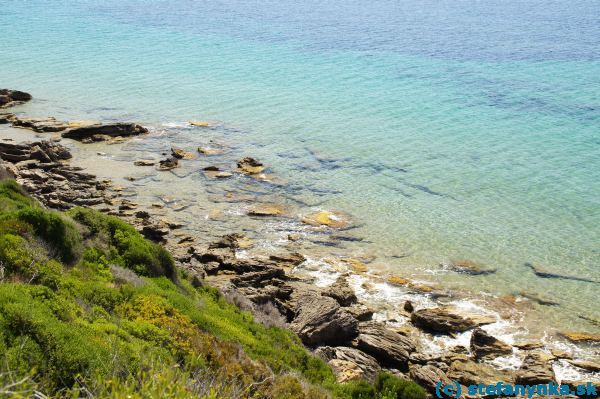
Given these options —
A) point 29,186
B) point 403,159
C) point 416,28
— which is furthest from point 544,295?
point 416,28

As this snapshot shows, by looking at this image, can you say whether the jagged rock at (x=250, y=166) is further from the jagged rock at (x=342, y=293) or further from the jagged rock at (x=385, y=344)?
the jagged rock at (x=385, y=344)

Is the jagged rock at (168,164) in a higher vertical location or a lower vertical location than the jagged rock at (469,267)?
higher

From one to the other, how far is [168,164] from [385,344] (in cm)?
1916

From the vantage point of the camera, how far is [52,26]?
78375 mm

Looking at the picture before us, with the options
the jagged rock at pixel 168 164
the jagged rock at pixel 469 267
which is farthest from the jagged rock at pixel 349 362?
the jagged rock at pixel 168 164

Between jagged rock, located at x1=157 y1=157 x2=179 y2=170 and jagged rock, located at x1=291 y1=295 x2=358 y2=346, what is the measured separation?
1661 centimetres

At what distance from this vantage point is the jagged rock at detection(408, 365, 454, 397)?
16406mm

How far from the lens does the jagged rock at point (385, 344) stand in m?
17.9

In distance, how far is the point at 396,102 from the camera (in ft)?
157

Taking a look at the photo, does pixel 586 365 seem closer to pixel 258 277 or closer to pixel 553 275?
pixel 553 275

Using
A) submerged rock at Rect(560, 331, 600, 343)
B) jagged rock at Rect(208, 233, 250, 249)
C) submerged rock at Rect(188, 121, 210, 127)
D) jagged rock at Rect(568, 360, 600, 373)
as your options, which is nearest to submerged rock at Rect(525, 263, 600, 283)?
submerged rock at Rect(560, 331, 600, 343)

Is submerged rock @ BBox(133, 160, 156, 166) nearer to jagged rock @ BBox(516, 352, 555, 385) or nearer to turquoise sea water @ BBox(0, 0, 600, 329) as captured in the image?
turquoise sea water @ BBox(0, 0, 600, 329)

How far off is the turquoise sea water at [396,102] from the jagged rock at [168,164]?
485 cm

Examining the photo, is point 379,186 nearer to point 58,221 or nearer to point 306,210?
point 306,210
